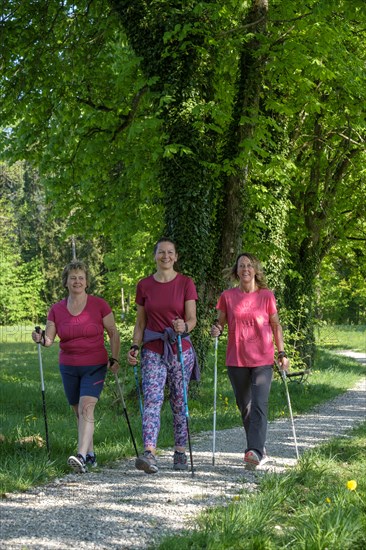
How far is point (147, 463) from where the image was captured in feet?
22.6

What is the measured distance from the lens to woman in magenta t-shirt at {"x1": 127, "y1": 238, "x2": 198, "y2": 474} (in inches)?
283

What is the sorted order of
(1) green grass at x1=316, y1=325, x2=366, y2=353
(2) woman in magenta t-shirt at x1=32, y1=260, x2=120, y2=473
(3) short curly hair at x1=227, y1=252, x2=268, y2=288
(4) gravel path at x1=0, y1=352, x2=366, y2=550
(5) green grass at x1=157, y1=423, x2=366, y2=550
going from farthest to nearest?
(1) green grass at x1=316, y1=325, x2=366, y2=353, (3) short curly hair at x1=227, y1=252, x2=268, y2=288, (2) woman in magenta t-shirt at x1=32, y1=260, x2=120, y2=473, (4) gravel path at x1=0, y1=352, x2=366, y2=550, (5) green grass at x1=157, y1=423, x2=366, y2=550

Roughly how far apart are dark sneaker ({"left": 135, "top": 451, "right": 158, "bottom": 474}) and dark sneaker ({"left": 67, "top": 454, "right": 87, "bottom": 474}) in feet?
1.60

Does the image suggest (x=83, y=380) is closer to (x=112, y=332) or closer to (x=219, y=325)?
(x=112, y=332)

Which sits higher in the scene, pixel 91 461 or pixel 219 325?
pixel 219 325

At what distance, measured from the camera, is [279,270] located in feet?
57.4

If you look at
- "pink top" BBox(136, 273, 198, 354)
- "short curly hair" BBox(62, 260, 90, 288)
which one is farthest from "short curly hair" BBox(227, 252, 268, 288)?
"short curly hair" BBox(62, 260, 90, 288)

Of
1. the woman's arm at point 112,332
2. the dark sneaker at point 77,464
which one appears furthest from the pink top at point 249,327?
the dark sneaker at point 77,464

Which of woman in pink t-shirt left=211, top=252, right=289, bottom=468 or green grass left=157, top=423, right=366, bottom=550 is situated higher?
woman in pink t-shirt left=211, top=252, right=289, bottom=468

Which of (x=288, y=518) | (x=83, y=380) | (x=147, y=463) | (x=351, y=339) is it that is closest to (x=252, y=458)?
(x=147, y=463)

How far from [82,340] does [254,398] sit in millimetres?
1745

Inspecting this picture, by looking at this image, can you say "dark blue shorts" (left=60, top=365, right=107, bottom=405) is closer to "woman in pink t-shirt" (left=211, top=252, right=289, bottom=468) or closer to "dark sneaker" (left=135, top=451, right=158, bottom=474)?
"dark sneaker" (left=135, top=451, right=158, bottom=474)

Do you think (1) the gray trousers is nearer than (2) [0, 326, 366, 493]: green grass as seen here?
No

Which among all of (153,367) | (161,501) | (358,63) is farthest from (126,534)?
(358,63)
